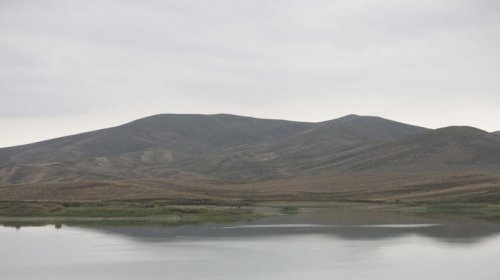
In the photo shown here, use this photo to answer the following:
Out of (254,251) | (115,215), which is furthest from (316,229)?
(115,215)

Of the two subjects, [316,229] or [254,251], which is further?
[316,229]

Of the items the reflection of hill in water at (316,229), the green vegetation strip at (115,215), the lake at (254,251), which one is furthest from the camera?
the green vegetation strip at (115,215)

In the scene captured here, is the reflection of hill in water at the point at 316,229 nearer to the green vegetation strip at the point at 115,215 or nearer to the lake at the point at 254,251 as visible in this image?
the lake at the point at 254,251

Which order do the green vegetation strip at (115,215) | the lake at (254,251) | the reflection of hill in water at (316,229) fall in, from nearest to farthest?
1. the lake at (254,251)
2. the reflection of hill in water at (316,229)
3. the green vegetation strip at (115,215)

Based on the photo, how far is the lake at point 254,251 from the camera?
39719mm

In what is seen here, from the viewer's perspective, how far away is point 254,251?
49.2m

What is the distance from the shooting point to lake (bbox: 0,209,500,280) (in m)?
39.7

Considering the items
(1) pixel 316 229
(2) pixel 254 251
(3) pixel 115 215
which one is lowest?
(2) pixel 254 251

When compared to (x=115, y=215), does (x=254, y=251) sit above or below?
below

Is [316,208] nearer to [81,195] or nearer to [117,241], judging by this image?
[81,195]

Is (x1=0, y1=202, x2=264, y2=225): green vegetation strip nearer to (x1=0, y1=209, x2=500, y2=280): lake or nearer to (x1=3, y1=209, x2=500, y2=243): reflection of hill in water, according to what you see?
(x1=3, y1=209, x2=500, y2=243): reflection of hill in water

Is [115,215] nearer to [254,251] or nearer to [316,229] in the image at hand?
[316,229]

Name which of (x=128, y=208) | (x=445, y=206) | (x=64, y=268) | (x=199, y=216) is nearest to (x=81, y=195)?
(x=128, y=208)

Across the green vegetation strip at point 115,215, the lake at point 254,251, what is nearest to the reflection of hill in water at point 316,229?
the lake at point 254,251
